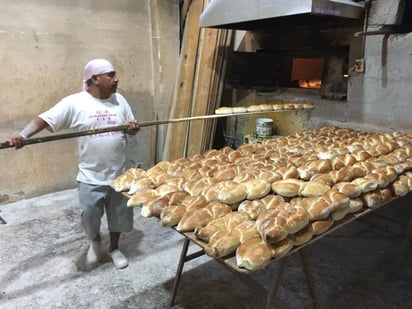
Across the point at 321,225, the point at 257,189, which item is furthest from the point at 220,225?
the point at 321,225

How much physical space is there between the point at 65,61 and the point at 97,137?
195cm

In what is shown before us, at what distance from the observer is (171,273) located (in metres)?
2.59

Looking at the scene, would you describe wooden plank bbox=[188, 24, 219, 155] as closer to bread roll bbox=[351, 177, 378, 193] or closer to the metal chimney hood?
the metal chimney hood

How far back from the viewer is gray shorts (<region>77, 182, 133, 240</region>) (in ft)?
8.14

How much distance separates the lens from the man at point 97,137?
7.78ft

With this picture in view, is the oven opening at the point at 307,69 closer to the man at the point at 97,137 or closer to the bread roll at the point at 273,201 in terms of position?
the man at the point at 97,137

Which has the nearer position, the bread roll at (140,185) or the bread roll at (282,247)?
the bread roll at (282,247)

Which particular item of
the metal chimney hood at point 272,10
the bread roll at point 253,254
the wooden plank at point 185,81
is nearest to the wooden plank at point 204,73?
the wooden plank at point 185,81

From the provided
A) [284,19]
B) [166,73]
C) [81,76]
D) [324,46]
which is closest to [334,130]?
[324,46]

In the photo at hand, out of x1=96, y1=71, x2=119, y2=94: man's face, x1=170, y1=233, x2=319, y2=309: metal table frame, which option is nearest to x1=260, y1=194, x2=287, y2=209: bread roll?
x1=170, y1=233, x2=319, y2=309: metal table frame

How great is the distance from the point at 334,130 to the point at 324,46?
101 centimetres

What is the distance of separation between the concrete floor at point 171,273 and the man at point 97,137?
279 mm

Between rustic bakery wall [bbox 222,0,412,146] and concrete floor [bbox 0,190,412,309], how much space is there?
2.67 feet

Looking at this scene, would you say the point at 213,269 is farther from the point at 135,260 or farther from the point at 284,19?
the point at 284,19
